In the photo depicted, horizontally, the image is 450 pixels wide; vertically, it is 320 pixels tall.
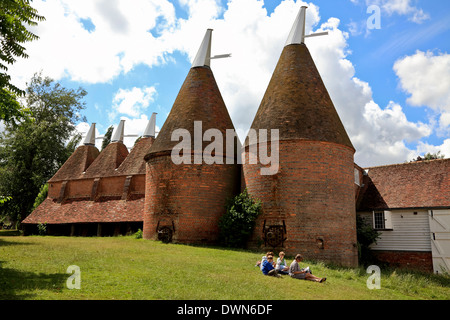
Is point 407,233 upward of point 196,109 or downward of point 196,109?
downward

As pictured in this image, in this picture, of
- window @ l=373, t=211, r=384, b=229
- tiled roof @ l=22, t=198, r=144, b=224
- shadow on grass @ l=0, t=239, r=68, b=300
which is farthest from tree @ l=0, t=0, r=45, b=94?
window @ l=373, t=211, r=384, b=229

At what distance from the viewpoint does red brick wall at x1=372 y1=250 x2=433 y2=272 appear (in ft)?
65.4

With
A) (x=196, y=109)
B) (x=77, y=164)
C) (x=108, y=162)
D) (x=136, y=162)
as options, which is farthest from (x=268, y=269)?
(x=77, y=164)

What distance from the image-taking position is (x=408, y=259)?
2061cm

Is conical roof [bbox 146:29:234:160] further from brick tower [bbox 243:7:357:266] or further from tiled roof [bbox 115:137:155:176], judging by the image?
tiled roof [bbox 115:137:155:176]

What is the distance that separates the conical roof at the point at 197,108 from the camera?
19.7m

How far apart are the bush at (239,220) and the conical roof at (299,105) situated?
343 cm

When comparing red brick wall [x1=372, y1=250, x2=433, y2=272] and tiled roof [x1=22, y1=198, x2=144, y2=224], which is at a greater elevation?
tiled roof [x1=22, y1=198, x2=144, y2=224]

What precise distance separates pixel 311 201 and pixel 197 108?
8079mm

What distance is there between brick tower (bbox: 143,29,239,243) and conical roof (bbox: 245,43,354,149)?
9.34 ft

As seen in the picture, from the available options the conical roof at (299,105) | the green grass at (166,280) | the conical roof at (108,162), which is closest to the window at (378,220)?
the conical roof at (299,105)

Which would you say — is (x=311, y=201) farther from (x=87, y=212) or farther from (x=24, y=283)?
(x=87, y=212)
